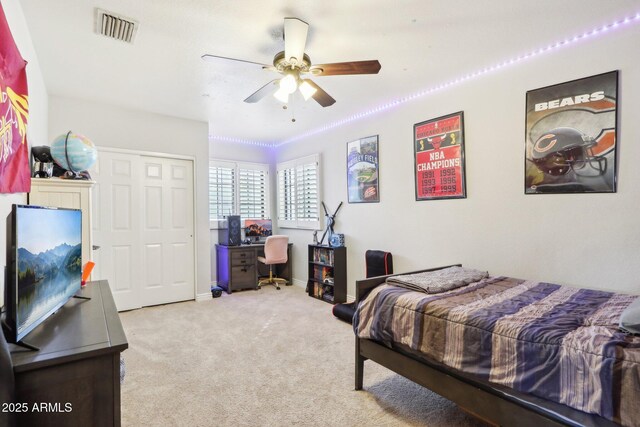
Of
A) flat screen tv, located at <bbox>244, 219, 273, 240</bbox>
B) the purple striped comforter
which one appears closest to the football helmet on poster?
the purple striped comforter

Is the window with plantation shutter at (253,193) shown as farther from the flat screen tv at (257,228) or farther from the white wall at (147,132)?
the white wall at (147,132)

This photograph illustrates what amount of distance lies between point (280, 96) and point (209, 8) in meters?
0.70

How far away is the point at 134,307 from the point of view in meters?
4.06

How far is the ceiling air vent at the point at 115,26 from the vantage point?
213 cm

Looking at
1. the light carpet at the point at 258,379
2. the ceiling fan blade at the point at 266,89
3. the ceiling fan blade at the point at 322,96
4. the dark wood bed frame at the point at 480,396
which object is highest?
the ceiling fan blade at the point at 266,89

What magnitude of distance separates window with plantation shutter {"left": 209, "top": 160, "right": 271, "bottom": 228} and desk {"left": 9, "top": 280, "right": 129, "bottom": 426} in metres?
4.19

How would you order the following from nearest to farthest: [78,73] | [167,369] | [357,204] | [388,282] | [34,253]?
1. [34,253]
2. [388,282]
3. [167,369]
4. [78,73]
5. [357,204]

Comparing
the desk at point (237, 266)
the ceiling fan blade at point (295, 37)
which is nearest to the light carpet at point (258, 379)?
the desk at point (237, 266)

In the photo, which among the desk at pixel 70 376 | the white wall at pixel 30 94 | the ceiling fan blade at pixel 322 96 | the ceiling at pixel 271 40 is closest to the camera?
the desk at pixel 70 376

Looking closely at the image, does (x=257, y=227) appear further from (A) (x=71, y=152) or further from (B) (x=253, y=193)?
(A) (x=71, y=152)

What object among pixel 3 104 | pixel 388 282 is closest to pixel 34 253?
pixel 3 104

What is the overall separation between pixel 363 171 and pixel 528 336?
3.05m

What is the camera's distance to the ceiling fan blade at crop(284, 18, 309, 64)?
79.0 inches

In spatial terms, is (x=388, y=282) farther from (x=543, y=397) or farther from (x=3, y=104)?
(x=3, y=104)
